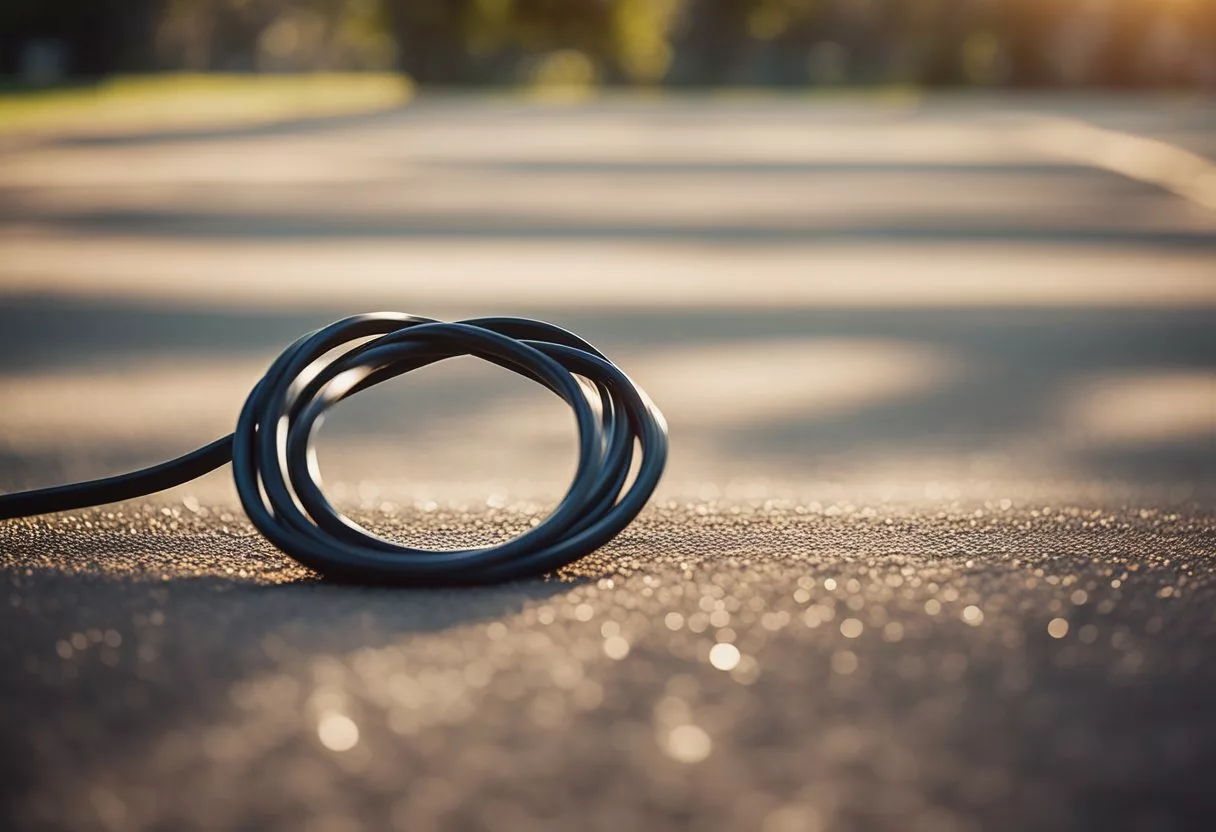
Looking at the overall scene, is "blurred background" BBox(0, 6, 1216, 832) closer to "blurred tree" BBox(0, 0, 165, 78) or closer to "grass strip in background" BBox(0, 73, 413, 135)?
"grass strip in background" BBox(0, 73, 413, 135)

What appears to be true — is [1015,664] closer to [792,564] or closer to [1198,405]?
[792,564]

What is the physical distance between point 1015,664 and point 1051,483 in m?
2.81

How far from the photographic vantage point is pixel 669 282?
407 inches

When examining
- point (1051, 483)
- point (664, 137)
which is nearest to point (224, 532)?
point (1051, 483)

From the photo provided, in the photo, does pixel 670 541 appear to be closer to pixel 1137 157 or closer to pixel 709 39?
pixel 1137 157

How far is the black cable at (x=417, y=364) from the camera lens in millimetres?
2891

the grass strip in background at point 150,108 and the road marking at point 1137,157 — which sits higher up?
the road marking at point 1137,157

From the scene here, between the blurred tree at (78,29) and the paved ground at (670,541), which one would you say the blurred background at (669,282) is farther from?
the blurred tree at (78,29)

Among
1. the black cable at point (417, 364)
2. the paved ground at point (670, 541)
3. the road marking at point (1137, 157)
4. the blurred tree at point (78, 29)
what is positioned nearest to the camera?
the paved ground at point (670, 541)

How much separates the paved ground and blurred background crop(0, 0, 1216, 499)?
5cm

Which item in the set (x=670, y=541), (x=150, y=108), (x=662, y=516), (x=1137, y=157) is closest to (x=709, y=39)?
(x=150, y=108)

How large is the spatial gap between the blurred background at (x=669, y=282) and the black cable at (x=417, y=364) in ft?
5.30

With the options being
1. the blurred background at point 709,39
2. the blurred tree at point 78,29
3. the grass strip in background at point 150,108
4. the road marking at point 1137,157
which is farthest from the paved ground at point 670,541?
the blurred tree at point 78,29

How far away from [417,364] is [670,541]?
26.1 inches
